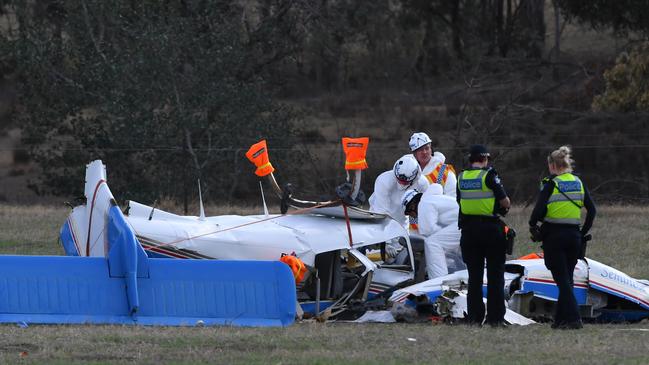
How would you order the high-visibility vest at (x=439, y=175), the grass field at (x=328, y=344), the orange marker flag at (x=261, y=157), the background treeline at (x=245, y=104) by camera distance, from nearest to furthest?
the grass field at (x=328, y=344) → the orange marker flag at (x=261, y=157) → the high-visibility vest at (x=439, y=175) → the background treeline at (x=245, y=104)

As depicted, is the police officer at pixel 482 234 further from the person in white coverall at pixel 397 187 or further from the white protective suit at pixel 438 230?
the person in white coverall at pixel 397 187

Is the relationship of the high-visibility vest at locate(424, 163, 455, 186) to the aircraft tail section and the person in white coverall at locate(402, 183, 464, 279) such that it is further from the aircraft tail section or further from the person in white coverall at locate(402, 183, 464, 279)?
the aircraft tail section

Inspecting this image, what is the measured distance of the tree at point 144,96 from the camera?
3244 cm

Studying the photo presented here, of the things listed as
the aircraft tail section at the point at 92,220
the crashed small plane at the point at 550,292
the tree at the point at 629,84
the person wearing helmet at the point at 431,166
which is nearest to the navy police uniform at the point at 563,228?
the crashed small plane at the point at 550,292

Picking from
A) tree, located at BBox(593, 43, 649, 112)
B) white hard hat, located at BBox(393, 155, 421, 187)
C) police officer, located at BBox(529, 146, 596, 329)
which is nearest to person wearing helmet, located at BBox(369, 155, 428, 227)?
white hard hat, located at BBox(393, 155, 421, 187)

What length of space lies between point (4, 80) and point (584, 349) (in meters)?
48.0

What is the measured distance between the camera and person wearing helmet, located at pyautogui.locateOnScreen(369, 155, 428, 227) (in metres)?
12.7

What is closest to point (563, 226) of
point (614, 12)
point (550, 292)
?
point (550, 292)

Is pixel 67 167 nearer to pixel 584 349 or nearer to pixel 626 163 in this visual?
pixel 626 163

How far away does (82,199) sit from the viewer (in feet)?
39.3

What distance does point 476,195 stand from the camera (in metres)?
10.8

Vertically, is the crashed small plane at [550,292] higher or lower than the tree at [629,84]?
lower

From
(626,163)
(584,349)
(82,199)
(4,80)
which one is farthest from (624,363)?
(4,80)

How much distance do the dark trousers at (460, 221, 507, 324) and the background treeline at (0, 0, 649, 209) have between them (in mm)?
16152
